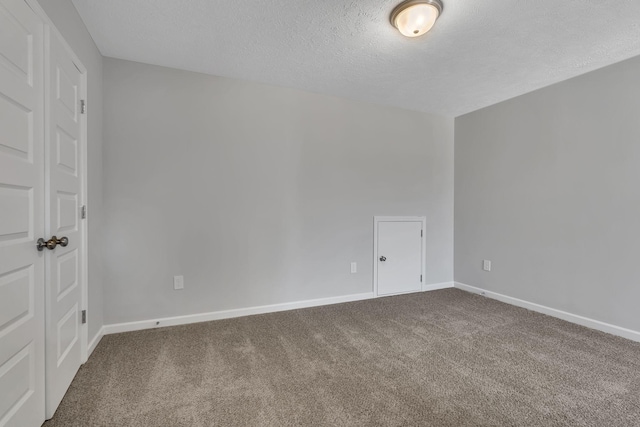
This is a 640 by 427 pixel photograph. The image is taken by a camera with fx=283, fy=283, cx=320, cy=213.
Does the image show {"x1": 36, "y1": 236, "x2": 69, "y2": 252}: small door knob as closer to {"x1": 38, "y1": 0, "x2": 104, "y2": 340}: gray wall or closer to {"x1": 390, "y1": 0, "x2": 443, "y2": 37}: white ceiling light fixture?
{"x1": 38, "y1": 0, "x2": 104, "y2": 340}: gray wall

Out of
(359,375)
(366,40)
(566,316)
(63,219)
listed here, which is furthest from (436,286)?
(63,219)

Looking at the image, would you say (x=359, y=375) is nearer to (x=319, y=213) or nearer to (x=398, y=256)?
(x=319, y=213)

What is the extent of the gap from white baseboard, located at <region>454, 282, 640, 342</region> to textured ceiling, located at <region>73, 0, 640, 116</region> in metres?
2.34

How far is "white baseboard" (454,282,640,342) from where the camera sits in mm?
2440

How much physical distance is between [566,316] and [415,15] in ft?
10.3

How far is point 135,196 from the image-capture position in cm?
253

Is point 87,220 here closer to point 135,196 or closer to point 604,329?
point 135,196

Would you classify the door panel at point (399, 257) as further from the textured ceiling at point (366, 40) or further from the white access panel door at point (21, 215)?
the white access panel door at point (21, 215)

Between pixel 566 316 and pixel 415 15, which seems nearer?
pixel 415 15

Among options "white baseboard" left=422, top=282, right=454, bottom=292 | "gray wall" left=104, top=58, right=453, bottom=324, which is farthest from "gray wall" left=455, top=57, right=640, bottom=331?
"gray wall" left=104, top=58, right=453, bottom=324

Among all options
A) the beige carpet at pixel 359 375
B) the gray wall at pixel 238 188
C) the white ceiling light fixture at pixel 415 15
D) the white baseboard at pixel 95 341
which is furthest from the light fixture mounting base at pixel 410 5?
the white baseboard at pixel 95 341

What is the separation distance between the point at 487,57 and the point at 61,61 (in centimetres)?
306

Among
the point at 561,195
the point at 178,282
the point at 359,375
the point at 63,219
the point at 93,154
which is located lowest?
the point at 359,375

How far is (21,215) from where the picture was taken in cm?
124
